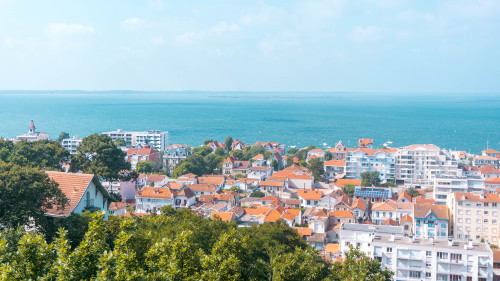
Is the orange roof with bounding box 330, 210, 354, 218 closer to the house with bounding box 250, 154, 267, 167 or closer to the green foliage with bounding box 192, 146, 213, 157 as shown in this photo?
the house with bounding box 250, 154, 267, 167

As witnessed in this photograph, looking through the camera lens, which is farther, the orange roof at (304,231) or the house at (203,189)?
the house at (203,189)

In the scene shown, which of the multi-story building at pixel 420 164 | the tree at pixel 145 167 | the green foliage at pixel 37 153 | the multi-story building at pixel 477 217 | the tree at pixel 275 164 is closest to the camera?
the green foliage at pixel 37 153

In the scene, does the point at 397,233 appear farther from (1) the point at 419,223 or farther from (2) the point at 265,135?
(2) the point at 265,135

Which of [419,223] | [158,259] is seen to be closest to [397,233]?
[419,223]

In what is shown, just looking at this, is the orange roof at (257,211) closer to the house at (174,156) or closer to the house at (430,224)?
the house at (430,224)

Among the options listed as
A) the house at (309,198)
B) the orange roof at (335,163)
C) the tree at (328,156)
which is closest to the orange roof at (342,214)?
the house at (309,198)

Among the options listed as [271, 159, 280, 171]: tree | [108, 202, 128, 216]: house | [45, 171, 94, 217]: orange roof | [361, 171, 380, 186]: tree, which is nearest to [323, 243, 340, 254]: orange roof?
[108, 202, 128, 216]: house

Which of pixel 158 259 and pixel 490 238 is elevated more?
pixel 158 259
